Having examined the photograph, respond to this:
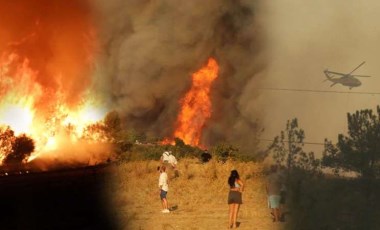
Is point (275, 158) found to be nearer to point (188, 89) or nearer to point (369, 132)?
point (369, 132)

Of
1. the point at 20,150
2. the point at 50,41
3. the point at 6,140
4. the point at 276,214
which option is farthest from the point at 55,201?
the point at 50,41

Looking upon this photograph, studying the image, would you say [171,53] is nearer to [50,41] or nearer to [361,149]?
[50,41]

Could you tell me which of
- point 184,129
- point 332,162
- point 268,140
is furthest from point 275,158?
point 184,129

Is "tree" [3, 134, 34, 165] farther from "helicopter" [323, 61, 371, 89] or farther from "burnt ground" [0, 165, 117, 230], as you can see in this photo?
"helicopter" [323, 61, 371, 89]

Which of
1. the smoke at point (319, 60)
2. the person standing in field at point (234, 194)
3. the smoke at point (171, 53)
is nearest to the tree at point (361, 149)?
the person standing in field at point (234, 194)

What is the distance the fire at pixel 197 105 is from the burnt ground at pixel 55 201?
61.9ft

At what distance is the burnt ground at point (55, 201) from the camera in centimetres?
1328

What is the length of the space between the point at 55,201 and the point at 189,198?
513 centimetres

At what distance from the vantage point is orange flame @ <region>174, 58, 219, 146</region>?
1633 inches

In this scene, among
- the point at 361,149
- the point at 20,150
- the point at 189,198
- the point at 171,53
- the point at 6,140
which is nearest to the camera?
the point at 361,149

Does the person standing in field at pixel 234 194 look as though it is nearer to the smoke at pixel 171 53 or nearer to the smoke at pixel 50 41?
the smoke at pixel 50 41

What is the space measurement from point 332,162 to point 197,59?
26.5 meters

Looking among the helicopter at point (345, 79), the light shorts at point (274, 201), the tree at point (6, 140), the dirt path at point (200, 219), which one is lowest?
the dirt path at point (200, 219)

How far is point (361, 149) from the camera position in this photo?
16984 millimetres
